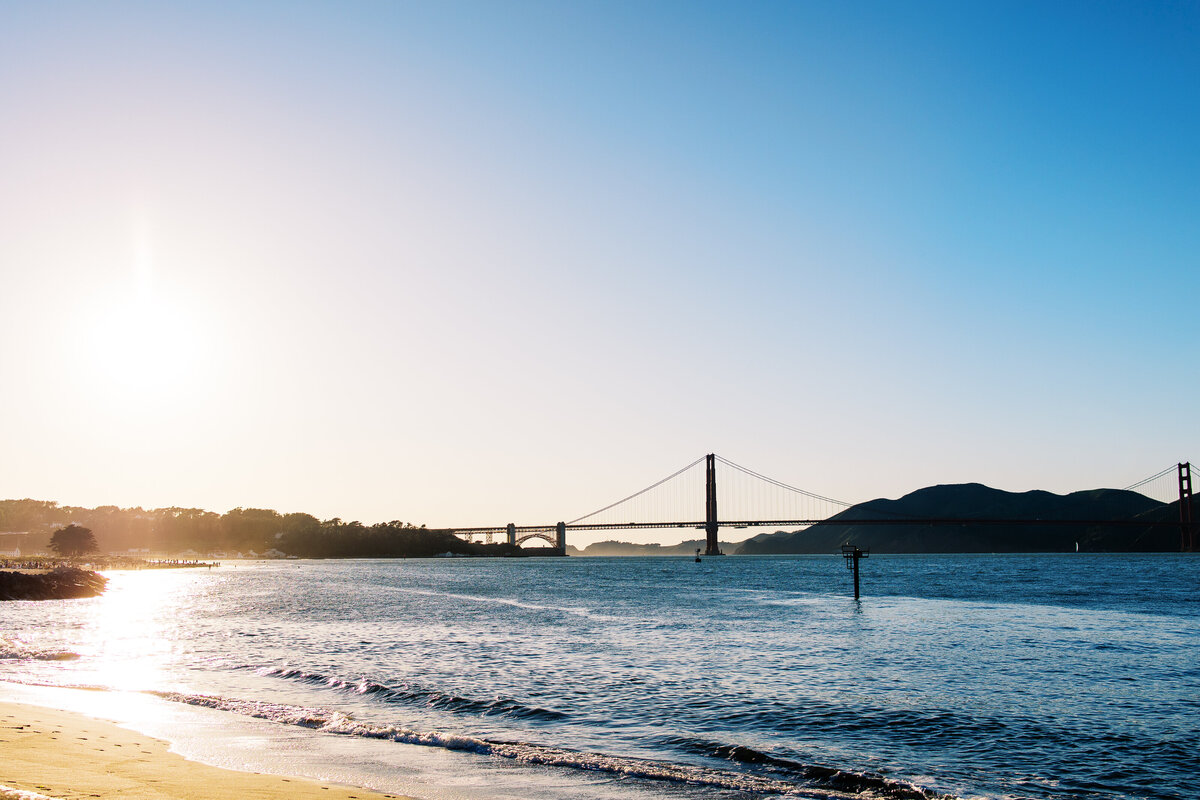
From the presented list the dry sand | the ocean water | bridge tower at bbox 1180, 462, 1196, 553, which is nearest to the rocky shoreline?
the ocean water

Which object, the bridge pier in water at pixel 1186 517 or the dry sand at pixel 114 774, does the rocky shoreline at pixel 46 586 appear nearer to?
the dry sand at pixel 114 774

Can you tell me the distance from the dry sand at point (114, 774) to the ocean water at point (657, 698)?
41.9 inches

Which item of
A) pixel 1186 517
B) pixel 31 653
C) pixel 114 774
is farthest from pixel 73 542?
pixel 1186 517

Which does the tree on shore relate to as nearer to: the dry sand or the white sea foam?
the white sea foam

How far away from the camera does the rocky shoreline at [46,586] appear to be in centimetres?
6631

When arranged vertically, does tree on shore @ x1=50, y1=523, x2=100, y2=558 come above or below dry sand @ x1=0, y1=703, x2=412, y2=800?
below

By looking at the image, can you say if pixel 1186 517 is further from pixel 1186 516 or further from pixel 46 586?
pixel 46 586

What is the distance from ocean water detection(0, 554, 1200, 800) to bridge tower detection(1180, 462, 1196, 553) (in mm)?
145996

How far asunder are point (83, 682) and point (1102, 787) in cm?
2618

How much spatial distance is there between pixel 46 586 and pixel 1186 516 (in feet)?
699

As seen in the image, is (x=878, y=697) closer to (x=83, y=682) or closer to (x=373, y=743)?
(x=373, y=743)

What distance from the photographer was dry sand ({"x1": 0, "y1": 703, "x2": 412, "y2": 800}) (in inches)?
427

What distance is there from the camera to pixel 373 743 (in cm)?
1759

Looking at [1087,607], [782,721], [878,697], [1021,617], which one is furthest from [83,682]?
[1087,607]
